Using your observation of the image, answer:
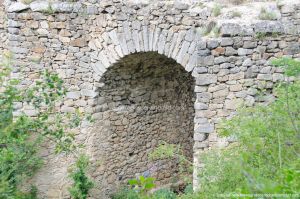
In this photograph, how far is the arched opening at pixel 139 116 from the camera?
7523 mm

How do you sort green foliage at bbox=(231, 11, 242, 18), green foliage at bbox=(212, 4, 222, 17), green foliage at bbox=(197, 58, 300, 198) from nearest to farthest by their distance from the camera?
green foliage at bbox=(197, 58, 300, 198)
green foliage at bbox=(231, 11, 242, 18)
green foliage at bbox=(212, 4, 222, 17)

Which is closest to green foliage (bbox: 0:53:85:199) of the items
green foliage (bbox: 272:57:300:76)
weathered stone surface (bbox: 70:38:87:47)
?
weathered stone surface (bbox: 70:38:87:47)

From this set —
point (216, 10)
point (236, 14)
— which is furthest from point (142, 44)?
point (236, 14)

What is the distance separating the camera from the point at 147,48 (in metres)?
6.76

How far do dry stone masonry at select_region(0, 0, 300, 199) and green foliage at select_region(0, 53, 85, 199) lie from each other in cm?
26

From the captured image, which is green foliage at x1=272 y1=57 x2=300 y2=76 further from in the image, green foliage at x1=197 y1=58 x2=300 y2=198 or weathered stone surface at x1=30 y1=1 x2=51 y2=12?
weathered stone surface at x1=30 y1=1 x2=51 y2=12

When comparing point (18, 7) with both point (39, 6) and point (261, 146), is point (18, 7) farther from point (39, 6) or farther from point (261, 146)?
point (261, 146)

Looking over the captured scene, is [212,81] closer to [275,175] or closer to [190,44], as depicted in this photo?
[190,44]

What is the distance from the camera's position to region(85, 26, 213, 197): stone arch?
20.9 feet

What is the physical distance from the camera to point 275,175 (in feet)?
11.6

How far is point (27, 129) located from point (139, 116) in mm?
2501

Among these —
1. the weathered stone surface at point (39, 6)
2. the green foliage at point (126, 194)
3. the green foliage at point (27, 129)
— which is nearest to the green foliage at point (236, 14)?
the green foliage at point (27, 129)

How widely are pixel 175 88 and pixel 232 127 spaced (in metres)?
3.99

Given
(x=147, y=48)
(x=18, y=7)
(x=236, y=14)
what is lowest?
(x=147, y=48)
